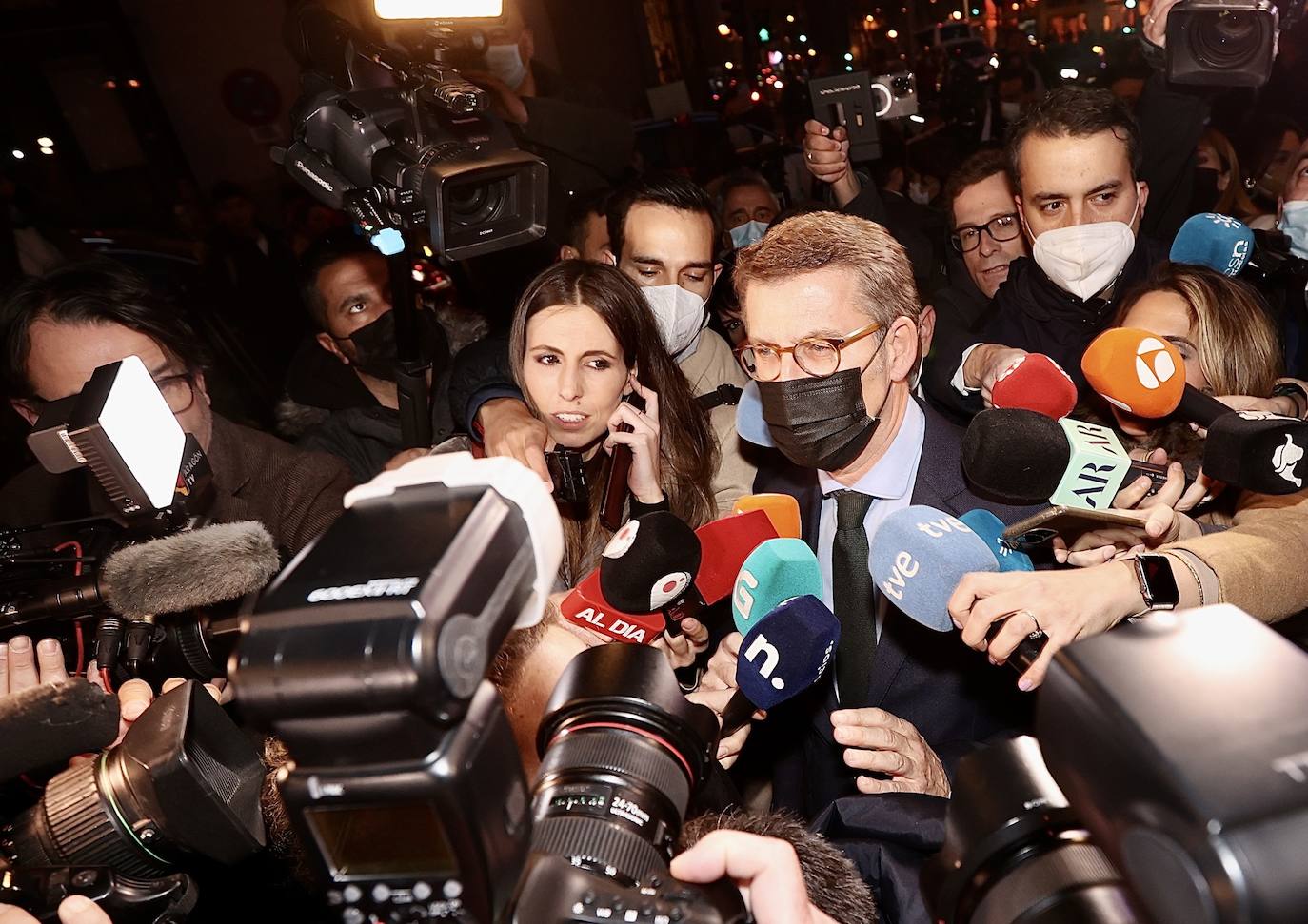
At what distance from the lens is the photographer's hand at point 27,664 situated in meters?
1.26

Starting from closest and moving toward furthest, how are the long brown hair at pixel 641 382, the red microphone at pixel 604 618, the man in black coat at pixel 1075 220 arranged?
the red microphone at pixel 604 618, the long brown hair at pixel 641 382, the man in black coat at pixel 1075 220

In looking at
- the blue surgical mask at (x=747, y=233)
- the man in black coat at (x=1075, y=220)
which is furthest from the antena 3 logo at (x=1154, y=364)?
the blue surgical mask at (x=747, y=233)

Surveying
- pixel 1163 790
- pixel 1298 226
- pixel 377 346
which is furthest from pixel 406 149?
pixel 1298 226

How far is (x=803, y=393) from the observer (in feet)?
→ 5.58

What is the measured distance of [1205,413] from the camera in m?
1.49

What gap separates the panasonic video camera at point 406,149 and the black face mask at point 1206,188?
2963 millimetres

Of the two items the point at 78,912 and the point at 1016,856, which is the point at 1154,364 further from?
the point at 78,912

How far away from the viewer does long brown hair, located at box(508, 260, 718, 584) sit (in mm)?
2254

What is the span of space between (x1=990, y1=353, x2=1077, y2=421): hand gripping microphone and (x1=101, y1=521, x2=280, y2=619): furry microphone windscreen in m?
1.25

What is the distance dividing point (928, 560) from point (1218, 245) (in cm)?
133

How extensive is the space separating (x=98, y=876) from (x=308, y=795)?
1.42 ft

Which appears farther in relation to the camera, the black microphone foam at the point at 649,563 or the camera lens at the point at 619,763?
the black microphone foam at the point at 649,563

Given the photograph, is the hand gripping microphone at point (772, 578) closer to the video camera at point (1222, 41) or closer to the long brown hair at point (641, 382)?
the long brown hair at point (641, 382)

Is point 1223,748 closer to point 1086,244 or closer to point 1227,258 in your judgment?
point 1227,258
